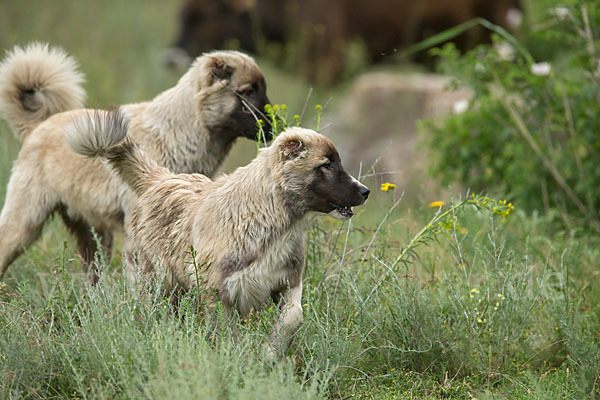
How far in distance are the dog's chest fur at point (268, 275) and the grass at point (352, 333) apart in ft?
0.41

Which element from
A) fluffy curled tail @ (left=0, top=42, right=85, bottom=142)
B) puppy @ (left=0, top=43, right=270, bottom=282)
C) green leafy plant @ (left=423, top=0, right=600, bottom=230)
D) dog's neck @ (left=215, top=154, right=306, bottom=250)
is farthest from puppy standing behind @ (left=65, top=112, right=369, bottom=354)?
green leafy plant @ (left=423, top=0, right=600, bottom=230)

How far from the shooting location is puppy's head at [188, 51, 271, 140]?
552cm

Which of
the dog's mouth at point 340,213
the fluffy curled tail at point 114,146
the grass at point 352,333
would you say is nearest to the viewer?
the grass at point 352,333

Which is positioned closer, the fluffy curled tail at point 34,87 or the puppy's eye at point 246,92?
the puppy's eye at point 246,92

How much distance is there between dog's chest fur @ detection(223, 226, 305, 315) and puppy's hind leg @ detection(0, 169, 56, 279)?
2126 mm

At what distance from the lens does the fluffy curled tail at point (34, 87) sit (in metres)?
A: 5.96

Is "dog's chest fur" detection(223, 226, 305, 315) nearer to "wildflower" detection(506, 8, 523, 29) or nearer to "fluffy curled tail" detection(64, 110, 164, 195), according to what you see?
"fluffy curled tail" detection(64, 110, 164, 195)

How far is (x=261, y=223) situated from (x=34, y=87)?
2.81 meters

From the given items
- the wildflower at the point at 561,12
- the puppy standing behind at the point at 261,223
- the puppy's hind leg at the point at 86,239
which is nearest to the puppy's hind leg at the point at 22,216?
the puppy's hind leg at the point at 86,239

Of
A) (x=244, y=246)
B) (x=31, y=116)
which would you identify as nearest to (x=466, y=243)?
(x=244, y=246)

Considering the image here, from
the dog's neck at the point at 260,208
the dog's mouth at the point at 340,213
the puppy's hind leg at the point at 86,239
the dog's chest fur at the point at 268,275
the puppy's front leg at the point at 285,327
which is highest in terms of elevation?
the dog's neck at the point at 260,208

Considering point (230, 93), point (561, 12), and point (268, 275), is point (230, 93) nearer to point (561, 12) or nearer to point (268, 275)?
point (268, 275)

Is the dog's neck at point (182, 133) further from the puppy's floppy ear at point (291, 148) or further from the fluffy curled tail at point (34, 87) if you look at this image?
the puppy's floppy ear at point (291, 148)

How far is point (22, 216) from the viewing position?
556 centimetres
